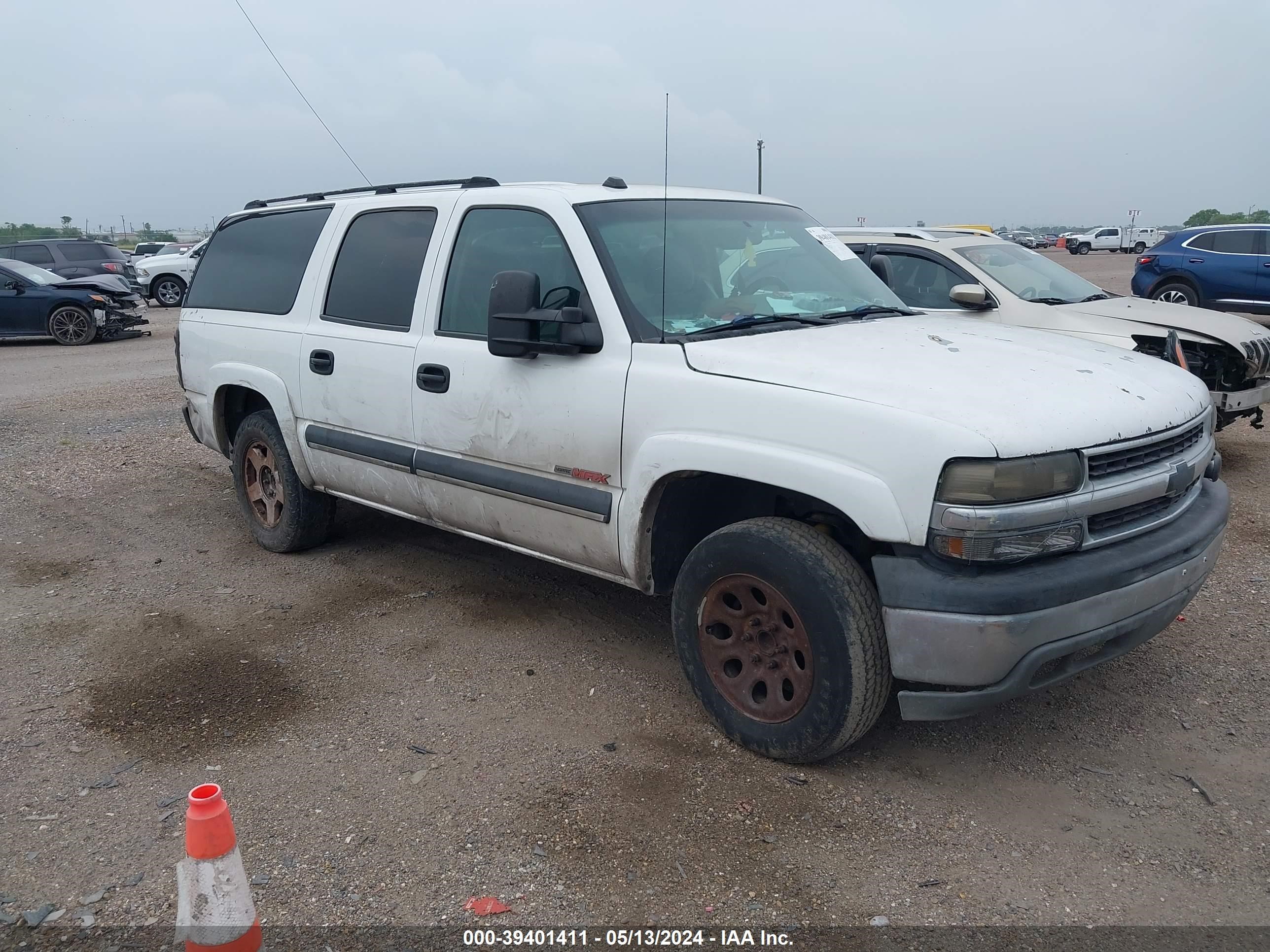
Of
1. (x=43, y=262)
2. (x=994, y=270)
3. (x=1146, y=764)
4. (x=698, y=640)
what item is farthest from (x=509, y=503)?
(x=43, y=262)

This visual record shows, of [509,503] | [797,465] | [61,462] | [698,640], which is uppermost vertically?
[797,465]

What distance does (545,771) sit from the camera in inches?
137

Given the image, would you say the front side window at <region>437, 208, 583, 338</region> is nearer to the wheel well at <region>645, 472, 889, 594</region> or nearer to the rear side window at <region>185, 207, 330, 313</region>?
the wheel well at <region>645, 472, 889, 594</region>

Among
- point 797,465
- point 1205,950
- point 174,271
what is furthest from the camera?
point 174,271

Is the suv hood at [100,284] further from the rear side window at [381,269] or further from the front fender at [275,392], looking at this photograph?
the rear side window at [381,269]

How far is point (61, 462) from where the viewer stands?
27.0 ft

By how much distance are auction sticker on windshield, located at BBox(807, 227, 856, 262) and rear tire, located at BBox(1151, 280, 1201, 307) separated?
12.1 meters

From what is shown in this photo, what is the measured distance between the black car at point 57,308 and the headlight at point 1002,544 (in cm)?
1716

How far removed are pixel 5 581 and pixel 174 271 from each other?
21447 mm

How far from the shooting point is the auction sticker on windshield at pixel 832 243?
4602 mm

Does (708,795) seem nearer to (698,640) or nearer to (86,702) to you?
(698,640)

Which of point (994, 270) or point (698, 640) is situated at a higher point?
point (994, 270)

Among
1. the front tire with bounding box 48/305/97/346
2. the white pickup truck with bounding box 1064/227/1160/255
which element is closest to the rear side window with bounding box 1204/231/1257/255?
the front tire with bounding box 48/305/97/346

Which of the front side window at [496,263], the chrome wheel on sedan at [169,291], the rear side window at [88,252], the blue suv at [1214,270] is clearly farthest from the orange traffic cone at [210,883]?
the chrome wheel on sedan at [169,291]
